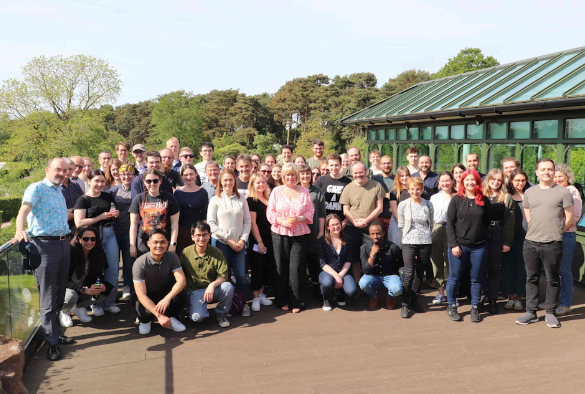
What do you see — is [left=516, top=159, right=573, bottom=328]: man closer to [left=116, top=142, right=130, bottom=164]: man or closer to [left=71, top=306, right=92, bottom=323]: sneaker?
[left=71, top=306, right=92, bottom=323]: sneaker

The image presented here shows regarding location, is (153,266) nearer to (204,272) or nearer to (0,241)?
(204,272)

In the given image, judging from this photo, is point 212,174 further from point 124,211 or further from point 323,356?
point 323,356

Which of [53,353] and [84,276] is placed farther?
[84,276]

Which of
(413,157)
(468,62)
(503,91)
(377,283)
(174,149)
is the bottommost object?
(377,283)

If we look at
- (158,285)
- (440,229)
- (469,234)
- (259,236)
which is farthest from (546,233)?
(158,285)

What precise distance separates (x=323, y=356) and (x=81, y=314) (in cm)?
284

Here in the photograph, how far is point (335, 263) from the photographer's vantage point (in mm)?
5691

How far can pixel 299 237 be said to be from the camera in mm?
5512

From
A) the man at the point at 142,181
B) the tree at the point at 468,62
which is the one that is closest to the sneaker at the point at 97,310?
the man at the point at 142,181

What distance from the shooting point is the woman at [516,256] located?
5.52 metres

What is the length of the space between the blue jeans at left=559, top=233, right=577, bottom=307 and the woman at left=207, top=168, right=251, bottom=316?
365 centimetres

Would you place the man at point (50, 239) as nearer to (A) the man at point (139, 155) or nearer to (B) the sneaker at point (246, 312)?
(B) the sneaker at point (246, 312)

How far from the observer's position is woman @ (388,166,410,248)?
6.14 meters

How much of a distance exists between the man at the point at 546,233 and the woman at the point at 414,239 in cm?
109
